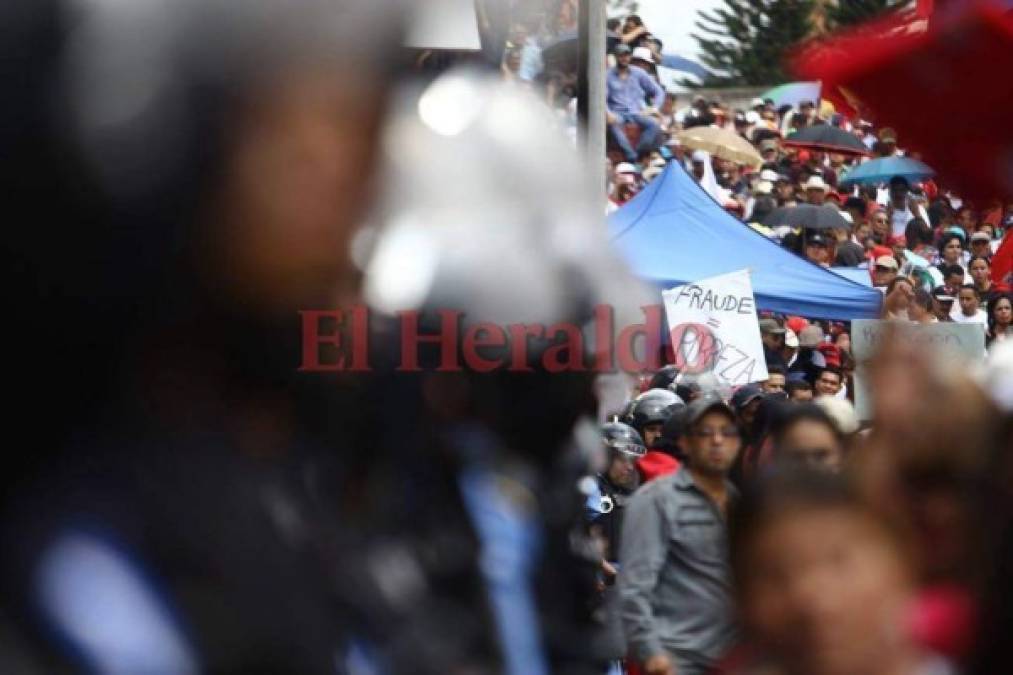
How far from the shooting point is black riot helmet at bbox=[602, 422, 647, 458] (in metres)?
7.24

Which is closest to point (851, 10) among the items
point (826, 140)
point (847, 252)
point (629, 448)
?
point (847, 252)

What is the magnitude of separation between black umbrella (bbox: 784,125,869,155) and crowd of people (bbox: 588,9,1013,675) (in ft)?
25.2

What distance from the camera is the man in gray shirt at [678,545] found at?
4898 mm

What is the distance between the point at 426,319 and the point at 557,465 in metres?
0.20

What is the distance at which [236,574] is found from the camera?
1547 mm

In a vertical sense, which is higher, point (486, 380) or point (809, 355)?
point (809, 355)

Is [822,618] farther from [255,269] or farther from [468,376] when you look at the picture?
[255,269]

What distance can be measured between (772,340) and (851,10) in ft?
9.09

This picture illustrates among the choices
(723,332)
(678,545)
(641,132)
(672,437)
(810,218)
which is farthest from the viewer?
(641,132)

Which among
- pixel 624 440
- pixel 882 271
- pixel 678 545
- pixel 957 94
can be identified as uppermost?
pixel 882 271

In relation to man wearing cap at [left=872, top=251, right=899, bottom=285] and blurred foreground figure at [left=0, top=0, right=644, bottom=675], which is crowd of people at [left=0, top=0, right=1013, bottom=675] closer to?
blurred foreground figure at [left=0, top=0, right=644, bottom=675]

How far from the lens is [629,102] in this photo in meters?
17.5

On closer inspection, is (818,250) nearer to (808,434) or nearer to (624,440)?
(624,440)

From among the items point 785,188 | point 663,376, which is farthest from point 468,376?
point 785,188
